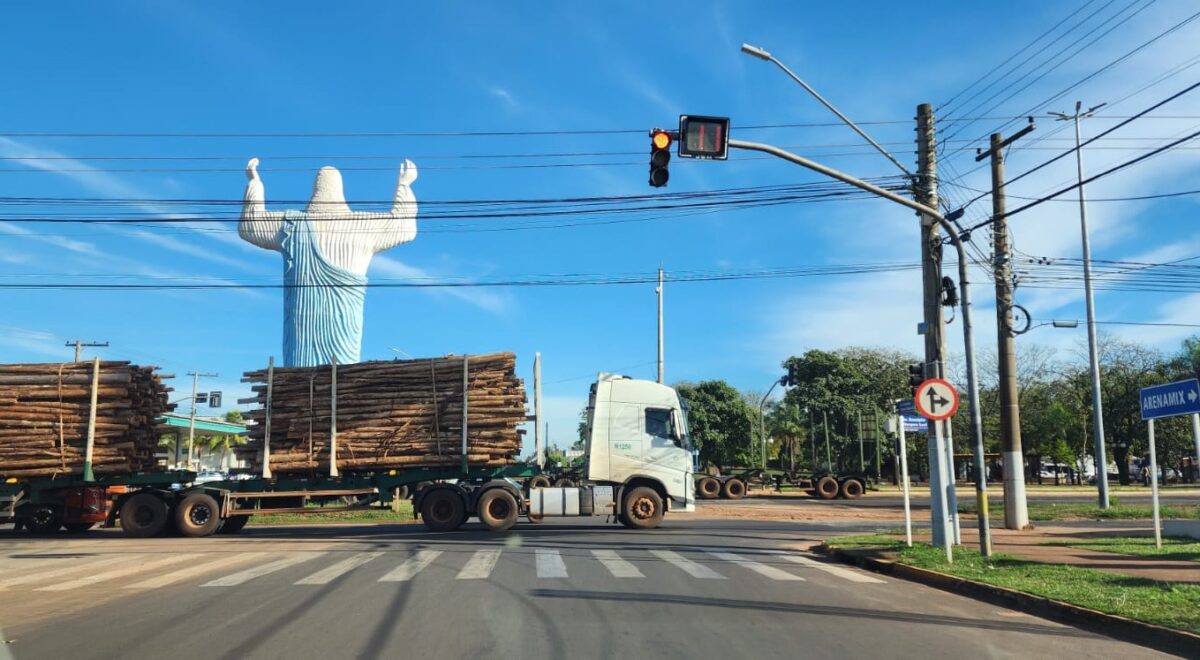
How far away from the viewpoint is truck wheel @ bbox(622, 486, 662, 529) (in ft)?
67.2

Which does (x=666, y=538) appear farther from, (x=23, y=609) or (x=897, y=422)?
(x=23, y=609)

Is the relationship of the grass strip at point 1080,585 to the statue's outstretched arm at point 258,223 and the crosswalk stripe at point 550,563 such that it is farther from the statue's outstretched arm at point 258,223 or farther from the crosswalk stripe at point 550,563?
the statue's outstretched arm at point 258,223

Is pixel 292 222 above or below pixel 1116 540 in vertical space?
above

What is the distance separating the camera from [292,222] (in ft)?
135

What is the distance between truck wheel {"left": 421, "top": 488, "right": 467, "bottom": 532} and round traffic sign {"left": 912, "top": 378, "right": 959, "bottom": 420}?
11147 mm

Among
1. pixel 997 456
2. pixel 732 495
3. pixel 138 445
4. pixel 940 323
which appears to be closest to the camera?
pixel 940 323

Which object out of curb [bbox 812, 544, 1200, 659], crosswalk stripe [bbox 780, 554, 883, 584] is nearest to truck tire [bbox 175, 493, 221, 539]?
crosswalk stripe [bbox 780, 554, 883, 584]

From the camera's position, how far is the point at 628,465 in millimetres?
20484

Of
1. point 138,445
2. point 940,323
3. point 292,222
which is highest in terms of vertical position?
point 292,222

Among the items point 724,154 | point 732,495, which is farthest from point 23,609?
point 732,495

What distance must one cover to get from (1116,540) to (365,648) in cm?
1463

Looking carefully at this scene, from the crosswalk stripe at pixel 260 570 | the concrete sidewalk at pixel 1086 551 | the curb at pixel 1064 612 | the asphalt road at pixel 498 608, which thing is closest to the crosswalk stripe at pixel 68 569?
the asphalt road at pixel 498 608

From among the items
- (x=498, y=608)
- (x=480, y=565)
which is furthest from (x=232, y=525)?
(x=498, y=608)

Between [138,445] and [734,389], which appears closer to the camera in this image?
[138,445]
